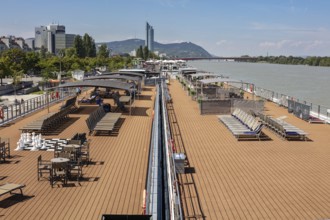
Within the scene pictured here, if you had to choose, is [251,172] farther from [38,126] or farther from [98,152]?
[38,126]

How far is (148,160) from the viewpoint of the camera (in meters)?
11.3

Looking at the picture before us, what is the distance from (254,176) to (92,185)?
4.23 meters

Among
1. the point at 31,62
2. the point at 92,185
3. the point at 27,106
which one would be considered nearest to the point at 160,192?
the point at 92,185

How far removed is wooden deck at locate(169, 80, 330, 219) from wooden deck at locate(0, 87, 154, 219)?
1.34m

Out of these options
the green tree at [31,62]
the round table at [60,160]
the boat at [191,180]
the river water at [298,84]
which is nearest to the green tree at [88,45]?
the green tree at [31,62]

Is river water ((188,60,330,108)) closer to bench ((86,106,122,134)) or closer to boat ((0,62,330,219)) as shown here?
boat ((0,62,330,219))

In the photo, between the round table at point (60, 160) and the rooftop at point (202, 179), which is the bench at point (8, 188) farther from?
the round table at point (60, 160)

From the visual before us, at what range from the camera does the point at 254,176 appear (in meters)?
10.2

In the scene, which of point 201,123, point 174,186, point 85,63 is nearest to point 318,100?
point 201,123

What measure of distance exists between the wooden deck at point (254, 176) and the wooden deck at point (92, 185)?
134 centimetres

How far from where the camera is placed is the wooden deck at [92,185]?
7.69 metres

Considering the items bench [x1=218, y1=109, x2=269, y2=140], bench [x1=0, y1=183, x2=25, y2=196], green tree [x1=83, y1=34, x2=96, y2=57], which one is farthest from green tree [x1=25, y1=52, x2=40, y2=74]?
bench [x1=0, y1=183, x2=25, y2=196]

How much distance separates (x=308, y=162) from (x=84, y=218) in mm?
7282

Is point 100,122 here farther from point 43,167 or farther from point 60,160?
point 60,160
